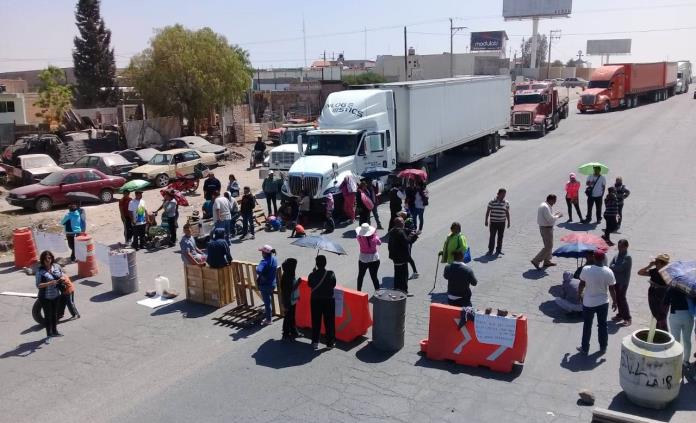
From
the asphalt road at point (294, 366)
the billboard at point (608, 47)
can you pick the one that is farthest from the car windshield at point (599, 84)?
the billboard at point (608, 47)

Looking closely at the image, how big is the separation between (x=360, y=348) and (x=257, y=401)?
2.17 m

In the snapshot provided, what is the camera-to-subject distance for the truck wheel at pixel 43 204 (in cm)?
2159

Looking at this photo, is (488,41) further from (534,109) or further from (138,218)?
(138,218)

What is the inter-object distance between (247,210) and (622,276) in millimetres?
10092

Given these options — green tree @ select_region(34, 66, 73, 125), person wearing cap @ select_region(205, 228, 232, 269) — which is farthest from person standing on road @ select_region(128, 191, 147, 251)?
green tree @ select_region(34, 66, 73, 125)

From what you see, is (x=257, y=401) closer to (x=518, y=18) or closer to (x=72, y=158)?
(x=72, y=158)

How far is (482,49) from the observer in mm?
122500

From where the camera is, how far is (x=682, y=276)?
7.96 metres

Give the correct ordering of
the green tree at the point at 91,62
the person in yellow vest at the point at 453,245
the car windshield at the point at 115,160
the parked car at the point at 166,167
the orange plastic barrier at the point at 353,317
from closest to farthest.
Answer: the orange plastic barrier at the point at 353,317 → the person in yellow vest at the point at 453,245 → the parked car at the point at 166,167 → the car windshield at the point at 115,160 → the green tree at the point at 91,62

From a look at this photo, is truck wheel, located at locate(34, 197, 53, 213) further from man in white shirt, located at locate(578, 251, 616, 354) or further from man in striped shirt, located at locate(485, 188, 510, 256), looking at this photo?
man in white shirt, located at locate(578, 251, 616, 354)

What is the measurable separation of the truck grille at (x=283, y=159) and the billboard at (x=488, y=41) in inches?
4170


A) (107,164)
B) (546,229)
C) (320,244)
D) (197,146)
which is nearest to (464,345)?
(320,244)

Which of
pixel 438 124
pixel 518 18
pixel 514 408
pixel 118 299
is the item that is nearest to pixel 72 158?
pixel 438 124

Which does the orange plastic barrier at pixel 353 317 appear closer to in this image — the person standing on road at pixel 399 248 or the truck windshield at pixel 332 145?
the person standing on road at pixel 399 248
